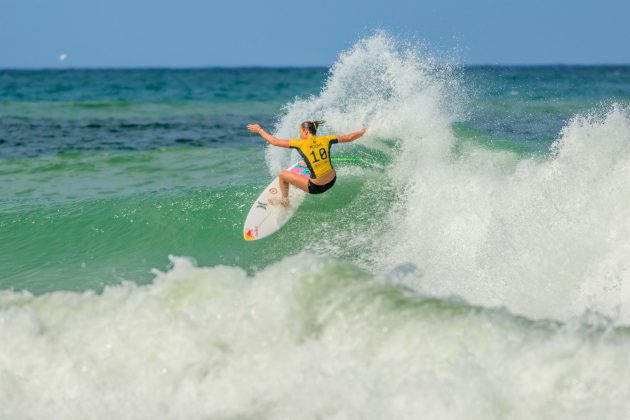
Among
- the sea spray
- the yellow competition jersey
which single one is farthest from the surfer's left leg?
the sea spray

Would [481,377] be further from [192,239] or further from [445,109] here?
[445,109]

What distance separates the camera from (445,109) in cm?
1250

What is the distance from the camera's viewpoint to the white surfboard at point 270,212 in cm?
936

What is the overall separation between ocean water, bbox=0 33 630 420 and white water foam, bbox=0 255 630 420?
0.05 ft

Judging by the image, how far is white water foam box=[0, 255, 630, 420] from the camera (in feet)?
16.3

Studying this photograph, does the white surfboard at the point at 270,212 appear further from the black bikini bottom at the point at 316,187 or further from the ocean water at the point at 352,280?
the black bikini bottom at the point at 316,187

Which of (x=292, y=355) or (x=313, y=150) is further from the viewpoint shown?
(x=313, y=150)

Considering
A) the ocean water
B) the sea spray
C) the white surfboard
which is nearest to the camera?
the ocean water

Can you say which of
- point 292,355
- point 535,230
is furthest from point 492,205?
point 292,355

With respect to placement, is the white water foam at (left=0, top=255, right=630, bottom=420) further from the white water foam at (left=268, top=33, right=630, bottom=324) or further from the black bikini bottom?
the black bikini bottom

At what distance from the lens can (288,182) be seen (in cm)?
959

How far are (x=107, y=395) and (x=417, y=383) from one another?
240 centimetres

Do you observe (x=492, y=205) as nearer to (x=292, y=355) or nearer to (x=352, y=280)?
(x=352, y=280)

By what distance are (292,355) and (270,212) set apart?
3965 mm
